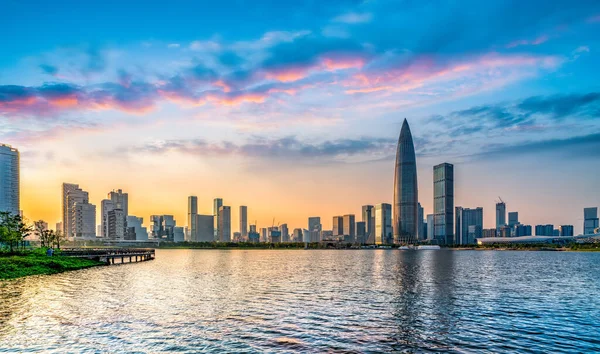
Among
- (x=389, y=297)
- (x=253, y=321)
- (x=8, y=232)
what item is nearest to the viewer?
(x=253, y=321)

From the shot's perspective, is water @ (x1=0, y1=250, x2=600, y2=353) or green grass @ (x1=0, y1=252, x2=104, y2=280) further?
green grass @ (x1=0, y1=252, x2=104, y2=280)

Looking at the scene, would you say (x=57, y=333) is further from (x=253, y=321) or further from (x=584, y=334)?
(x=584, y=334)

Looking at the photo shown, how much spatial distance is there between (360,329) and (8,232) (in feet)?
415

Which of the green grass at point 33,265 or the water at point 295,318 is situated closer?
the water at point 295,318

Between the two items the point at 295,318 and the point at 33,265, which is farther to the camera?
the point at 33,265

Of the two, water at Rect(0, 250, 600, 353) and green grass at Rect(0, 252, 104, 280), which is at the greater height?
water at Rect(0, 250, 600, 353)

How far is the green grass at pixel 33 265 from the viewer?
282 ft

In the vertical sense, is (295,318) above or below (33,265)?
above

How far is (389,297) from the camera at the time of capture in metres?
61.4

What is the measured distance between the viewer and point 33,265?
9706 cm

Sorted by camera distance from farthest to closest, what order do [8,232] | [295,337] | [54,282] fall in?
[8,232] < [54,282] < [295,337]

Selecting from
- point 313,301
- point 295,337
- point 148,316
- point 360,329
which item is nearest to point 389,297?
point 313,301

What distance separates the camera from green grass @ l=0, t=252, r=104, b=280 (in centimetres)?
8604

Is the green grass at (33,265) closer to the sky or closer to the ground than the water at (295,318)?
closer to the ground
